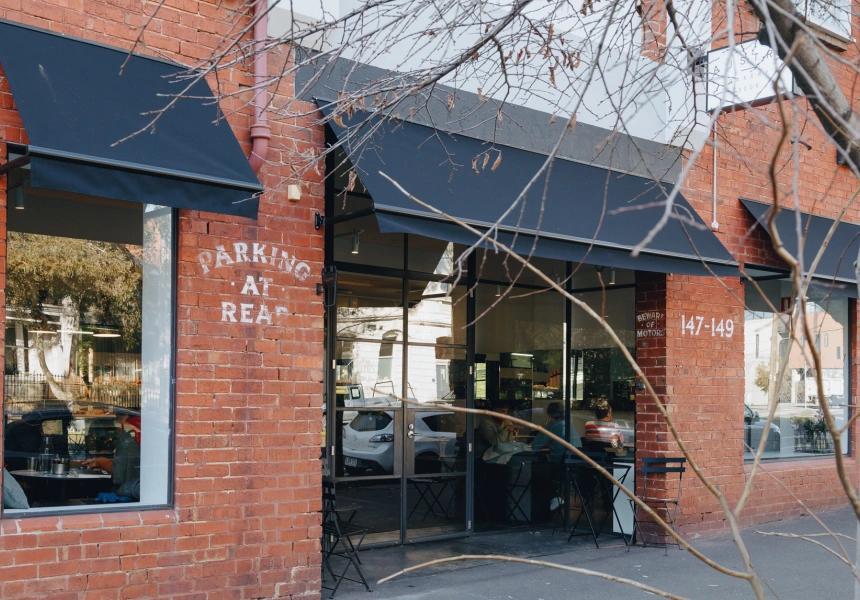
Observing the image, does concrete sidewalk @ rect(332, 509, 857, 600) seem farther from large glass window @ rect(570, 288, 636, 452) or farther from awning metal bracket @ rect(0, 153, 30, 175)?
awning metal bracket @ rect(0, 153, 30, 175)

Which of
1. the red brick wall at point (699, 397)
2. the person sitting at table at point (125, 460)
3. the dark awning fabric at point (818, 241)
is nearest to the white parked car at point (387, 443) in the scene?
the red brick wall at point (699, 397)

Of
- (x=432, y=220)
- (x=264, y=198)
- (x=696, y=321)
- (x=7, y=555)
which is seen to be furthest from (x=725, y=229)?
(x=7, y=555)

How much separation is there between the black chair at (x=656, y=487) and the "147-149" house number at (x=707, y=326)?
1356 millimetres

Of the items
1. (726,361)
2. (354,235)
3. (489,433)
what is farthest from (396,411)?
(726,361)

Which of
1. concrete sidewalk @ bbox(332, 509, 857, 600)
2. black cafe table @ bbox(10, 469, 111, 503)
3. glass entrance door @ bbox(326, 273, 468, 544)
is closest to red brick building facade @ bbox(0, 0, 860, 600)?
black cafe table @ bbox(10, 469, 111, 503)

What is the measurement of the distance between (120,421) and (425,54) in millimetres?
3845

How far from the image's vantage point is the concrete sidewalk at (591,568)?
6.50 m

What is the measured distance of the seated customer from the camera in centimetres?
931

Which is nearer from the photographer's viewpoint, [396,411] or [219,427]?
[219,427]

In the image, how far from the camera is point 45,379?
5.50 metres

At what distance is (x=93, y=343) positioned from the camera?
5.74 m

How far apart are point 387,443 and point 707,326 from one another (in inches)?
145

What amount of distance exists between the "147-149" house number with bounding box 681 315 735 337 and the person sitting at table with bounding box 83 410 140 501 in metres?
5.57

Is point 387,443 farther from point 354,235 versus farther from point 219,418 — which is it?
point 219,418
